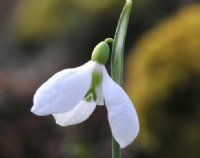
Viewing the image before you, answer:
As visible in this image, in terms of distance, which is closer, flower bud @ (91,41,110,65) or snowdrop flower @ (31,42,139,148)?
snowdrop flower @ (31,42,139,148)

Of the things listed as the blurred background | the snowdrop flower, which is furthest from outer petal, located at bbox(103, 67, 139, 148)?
the blurred background

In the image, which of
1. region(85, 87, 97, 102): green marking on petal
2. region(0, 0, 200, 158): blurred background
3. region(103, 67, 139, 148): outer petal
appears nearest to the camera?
region(103, 67, 139, 148): outer petal

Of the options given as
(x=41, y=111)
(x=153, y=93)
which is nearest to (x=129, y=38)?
(x=153, y=93)

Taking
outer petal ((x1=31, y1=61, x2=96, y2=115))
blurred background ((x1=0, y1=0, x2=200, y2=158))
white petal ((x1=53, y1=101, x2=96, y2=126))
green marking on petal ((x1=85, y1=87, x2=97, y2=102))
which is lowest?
blurred background ((x1=0, y1=0, x2=200, y2=158))

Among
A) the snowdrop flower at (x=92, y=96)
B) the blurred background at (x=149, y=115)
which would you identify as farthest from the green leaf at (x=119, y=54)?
the blurred background at (x=149, y=115)

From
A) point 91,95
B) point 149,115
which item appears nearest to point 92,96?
point 91,95

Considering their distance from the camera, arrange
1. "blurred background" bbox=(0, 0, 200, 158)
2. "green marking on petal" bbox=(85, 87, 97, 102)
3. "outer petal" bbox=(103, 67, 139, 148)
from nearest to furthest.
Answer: "outer petal" bbox=(103, 67, 139, 148), "green marking on petal" bbox=(85, 87, 97, 102), "blurred background" bbox=(0, 0, 200, 158)

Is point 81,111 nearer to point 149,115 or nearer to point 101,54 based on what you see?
point 101,54

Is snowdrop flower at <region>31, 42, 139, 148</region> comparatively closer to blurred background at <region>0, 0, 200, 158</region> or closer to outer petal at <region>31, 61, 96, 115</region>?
outer petal at <region>31, 61, 96, 115</region>
